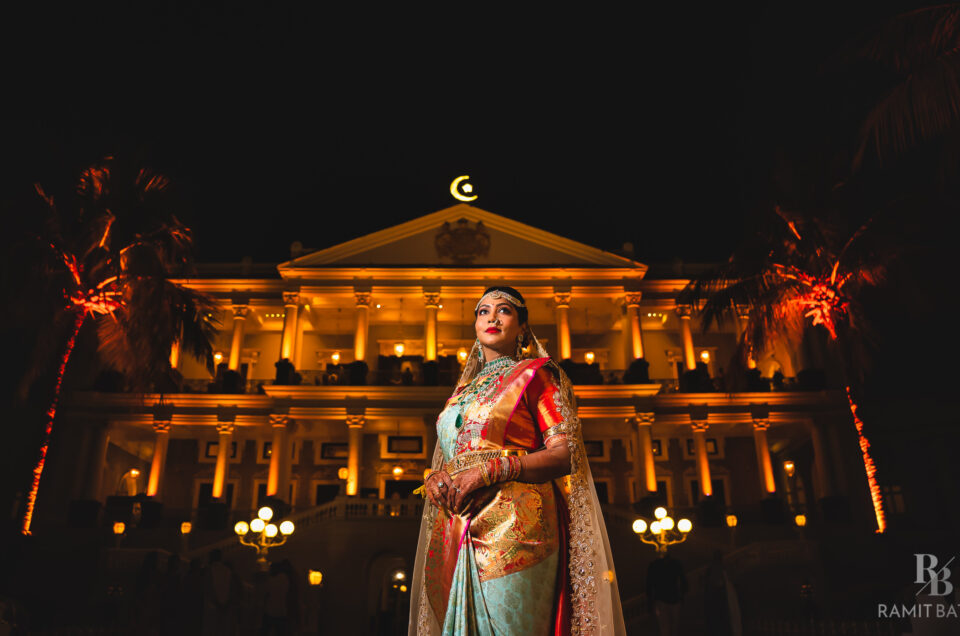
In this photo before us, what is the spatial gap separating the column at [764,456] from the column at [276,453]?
18.1 metres

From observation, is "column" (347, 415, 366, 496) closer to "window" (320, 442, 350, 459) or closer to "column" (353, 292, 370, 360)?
"column" (353, 292, 370, 360)

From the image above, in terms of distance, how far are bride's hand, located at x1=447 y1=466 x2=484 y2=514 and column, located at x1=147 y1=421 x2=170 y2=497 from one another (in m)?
27.6

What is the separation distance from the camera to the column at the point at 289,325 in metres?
29.1

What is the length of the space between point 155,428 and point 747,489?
79.9 feet

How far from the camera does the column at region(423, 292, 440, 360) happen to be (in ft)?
94.3

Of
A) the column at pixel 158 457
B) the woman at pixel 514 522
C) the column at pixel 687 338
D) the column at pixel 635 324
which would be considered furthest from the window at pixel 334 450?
the woman at pixel 514 522

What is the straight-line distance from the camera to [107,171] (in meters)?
17.9

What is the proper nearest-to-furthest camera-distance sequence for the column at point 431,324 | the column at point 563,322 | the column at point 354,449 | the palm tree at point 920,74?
the palm tree at point 920,74
the column at point 354,449
the column at point 431,324
the column at point 563,322

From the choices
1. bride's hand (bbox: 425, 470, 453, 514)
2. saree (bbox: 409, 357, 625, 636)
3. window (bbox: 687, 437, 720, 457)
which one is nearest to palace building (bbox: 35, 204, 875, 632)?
window (bbox: 687, 437, 720, 457)

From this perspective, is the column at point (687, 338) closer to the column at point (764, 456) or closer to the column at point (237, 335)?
the column at point (764, 456)

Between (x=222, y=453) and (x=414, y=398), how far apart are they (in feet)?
26.5

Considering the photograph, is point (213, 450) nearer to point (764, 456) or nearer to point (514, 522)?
point (764, 456)

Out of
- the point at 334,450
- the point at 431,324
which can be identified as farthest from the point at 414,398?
the point at 334,450

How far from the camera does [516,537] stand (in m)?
2.72
